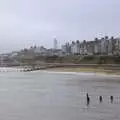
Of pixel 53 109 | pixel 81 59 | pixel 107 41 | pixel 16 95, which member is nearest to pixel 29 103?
pixel 53 109

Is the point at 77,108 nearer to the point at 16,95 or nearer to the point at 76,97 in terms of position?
the point at 76,97

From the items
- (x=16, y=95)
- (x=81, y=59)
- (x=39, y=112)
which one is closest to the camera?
(x=39, y=112)

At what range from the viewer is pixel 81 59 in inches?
5217

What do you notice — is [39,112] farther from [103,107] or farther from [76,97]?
[76,97]

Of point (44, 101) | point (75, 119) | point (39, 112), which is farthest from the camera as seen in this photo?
point (44, 101)

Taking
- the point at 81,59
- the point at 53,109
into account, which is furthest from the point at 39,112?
the point at 81,59

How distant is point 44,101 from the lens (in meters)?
33.1

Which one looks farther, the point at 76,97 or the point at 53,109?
the point at 76,97

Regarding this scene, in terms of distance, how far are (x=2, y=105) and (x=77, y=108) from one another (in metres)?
7.42

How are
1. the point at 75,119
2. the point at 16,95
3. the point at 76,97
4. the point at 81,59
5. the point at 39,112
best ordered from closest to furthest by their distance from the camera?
the point at 75,119 < the point at 39,112 < the point at 76,97 < the point at 16,95 < the point at 81,59

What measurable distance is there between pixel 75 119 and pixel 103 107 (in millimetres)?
5313

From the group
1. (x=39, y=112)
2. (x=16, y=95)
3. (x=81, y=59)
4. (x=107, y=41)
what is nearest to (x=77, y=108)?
(x=39, y=112)

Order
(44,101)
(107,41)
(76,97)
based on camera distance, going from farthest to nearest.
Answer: (107,41) < (76,97) < (44,101)

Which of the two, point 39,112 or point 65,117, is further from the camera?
point 39,112
